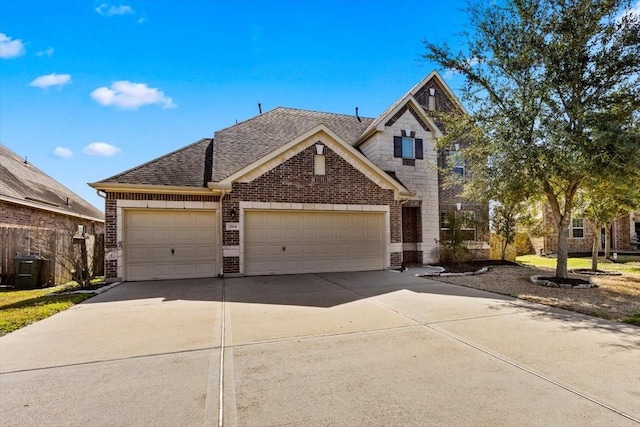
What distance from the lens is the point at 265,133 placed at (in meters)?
14.9

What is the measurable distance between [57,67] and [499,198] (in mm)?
14360

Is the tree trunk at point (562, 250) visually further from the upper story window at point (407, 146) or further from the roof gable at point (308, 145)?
the upper story window at point (407, 146)

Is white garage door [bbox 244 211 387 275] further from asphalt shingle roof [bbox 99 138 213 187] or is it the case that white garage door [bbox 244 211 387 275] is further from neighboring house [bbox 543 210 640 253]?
neighboring house [bbox 543 210 640 253]

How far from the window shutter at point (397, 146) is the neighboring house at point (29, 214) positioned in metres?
12.9

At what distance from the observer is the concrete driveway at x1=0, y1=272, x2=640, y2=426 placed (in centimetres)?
295

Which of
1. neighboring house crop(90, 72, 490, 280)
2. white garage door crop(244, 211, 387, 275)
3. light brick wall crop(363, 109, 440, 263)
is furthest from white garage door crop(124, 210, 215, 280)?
light brick wall crop(363, 109, 440, 263)

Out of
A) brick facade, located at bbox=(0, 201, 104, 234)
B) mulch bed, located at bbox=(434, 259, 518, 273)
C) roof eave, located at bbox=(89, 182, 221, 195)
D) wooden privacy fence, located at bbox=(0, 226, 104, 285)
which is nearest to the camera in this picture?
wooden privacy fence, located at bbox=(0, 226, 104, 285)

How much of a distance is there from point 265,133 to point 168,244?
21.3ft

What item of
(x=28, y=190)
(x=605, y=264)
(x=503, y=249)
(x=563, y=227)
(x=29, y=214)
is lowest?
(x=605, y=264)

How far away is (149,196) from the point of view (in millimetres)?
10727

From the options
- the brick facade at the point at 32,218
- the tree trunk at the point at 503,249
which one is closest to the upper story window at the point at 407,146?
the tree trunk at the point at 503,249

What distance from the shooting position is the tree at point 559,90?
329 inches

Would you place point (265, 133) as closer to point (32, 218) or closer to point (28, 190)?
point (32, 218)

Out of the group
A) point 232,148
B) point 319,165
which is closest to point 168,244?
point 232,148
